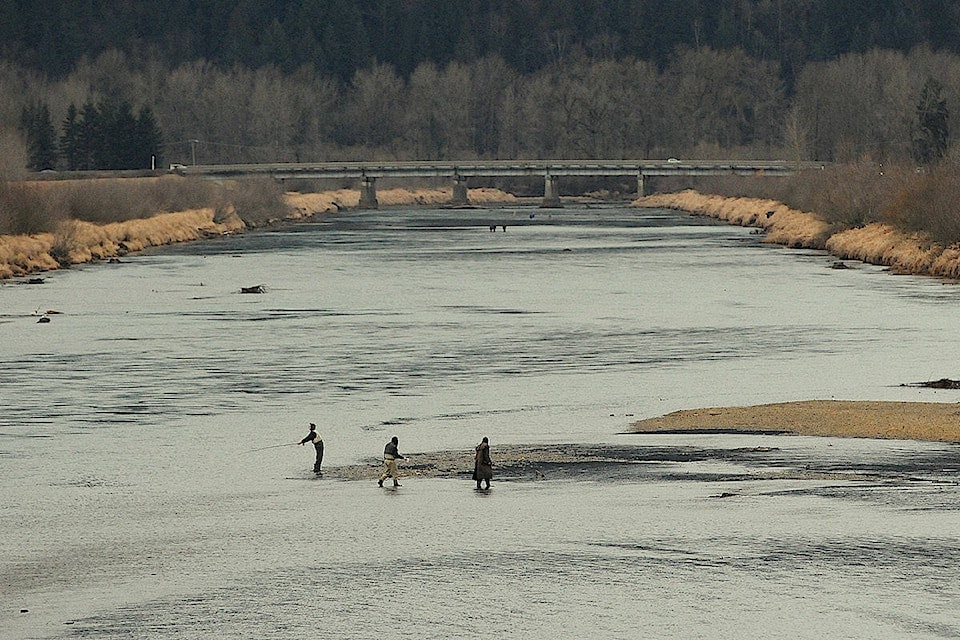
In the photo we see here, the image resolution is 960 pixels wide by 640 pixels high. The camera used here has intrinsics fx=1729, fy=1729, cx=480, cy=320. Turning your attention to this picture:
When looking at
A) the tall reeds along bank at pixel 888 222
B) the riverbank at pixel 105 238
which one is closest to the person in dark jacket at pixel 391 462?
the tall reeds along bank at pixel 888 222

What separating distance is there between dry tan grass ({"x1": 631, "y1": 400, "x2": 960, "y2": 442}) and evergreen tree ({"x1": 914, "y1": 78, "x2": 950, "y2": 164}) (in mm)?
127603

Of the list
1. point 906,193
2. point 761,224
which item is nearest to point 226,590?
point 906,193

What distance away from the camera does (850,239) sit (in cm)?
9025

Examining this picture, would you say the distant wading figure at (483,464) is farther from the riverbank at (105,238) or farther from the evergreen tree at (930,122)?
the evergreen tree at (930,122)

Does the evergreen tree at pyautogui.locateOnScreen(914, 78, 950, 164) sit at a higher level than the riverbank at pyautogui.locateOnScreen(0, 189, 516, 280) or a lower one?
higher

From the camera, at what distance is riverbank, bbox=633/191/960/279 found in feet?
243

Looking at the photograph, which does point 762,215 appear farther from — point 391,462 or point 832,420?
point 391,462

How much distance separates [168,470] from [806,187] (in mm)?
96840

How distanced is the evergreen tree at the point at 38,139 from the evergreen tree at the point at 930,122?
83.9 m

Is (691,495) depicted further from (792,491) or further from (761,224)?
(761,224)

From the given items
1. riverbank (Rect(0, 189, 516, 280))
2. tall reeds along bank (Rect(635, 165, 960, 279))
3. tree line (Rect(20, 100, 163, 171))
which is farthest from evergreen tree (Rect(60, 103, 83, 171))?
tall reeds along bank (Rect(635, 165, 960, 279))

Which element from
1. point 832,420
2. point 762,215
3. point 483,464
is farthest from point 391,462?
point 762,215

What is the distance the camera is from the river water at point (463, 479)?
66.8 ft

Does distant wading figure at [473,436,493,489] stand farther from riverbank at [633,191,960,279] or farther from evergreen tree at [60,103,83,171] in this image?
evergreen tree at [60,103,83,171]
